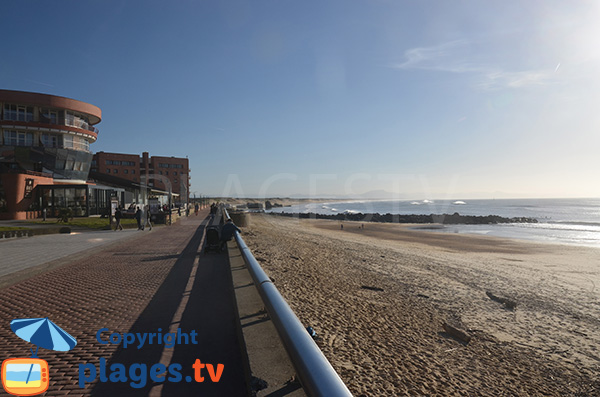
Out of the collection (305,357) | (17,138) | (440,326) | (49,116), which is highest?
(49,116)

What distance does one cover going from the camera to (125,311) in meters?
5.42

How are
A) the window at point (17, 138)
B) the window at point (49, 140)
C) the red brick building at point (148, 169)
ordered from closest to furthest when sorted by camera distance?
the window at point (17, 138) → the window at point (49, 140) → the red brick building at point (148, 169)

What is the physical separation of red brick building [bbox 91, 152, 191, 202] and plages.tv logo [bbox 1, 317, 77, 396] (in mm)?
74432

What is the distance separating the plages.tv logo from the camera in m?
2.44

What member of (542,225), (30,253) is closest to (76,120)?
(30,253)

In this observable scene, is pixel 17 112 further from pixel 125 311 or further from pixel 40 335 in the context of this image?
pixel 40 335

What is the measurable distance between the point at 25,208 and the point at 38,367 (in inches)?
1342

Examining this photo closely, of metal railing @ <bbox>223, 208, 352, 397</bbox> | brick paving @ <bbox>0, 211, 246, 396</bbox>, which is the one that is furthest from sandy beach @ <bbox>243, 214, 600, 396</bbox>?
brick paving @ <bbox>0, 211, 246, 396</bbox>

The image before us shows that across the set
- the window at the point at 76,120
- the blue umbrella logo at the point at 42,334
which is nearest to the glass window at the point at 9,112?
the window at the point at 76,120

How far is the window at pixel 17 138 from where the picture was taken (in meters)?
35.4

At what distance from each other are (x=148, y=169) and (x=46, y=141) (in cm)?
6156

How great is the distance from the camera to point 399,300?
8.04 m

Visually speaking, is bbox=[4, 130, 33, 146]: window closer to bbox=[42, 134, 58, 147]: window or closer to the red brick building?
bbox=[42, 134, 58, 147]: window

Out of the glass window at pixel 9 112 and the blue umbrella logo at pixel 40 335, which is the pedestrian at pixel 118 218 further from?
the glass window at pixel 9 112
